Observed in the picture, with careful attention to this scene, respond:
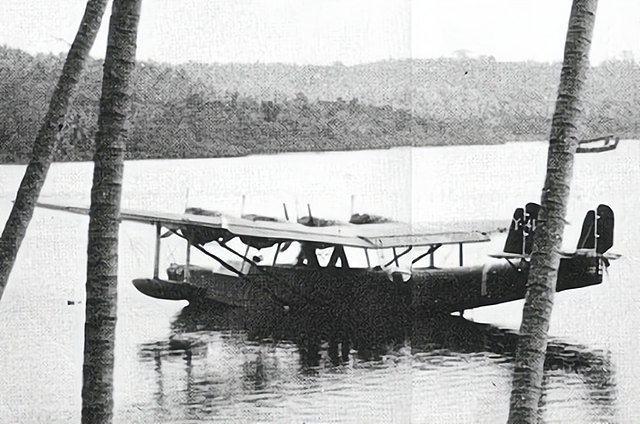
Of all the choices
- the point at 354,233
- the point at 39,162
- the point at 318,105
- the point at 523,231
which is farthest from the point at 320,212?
the point at 39,162

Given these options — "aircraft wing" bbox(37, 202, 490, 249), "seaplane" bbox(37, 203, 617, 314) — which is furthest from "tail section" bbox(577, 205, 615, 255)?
"aircraft wing" bbox(37, 202, 490, 249)

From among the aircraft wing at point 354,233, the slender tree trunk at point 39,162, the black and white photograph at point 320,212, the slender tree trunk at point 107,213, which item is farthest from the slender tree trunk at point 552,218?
the slender tree trunk at point 39,162

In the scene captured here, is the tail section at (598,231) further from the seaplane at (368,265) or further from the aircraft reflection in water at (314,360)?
the aircraft reflection in water at (314,360)

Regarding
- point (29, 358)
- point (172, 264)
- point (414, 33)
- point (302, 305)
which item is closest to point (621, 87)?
point (414, 33)

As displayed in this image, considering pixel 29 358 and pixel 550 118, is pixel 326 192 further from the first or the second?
pixel 29 358

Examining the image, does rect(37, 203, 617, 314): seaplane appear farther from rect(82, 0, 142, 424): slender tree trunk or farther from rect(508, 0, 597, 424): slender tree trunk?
rect(82, 0, 142, 424): slender tree trunk
